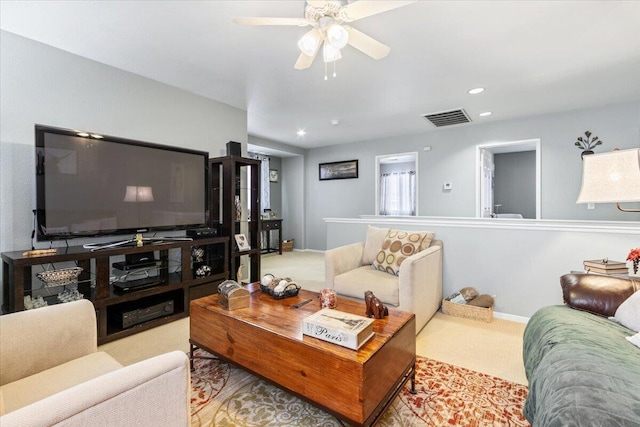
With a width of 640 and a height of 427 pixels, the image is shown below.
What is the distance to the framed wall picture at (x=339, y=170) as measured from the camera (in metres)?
6.18

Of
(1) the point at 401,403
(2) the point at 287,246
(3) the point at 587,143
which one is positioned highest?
(3) the point at 587,143

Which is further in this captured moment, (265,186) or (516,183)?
(265,186)

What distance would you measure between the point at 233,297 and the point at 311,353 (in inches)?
26.5

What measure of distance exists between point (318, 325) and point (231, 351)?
23.9 inches

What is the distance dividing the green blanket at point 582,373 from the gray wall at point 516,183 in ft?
19.8

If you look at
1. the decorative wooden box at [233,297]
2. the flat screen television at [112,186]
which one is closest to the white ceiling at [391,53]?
the flat screen television at [112,186]

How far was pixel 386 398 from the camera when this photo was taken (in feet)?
4.47

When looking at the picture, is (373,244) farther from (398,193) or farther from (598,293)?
(398,193)

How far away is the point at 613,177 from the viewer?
1.58 m

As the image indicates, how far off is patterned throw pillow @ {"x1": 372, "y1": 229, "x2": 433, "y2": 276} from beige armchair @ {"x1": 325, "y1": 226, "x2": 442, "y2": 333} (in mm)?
57

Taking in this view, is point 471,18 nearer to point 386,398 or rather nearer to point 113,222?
point 386,398

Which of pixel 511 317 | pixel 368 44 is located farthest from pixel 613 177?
pixel 511 317

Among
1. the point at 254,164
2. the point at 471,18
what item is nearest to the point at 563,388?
the point at 471,18

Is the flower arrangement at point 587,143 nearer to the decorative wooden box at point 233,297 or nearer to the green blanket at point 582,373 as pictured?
the green blanket at point 582,373
